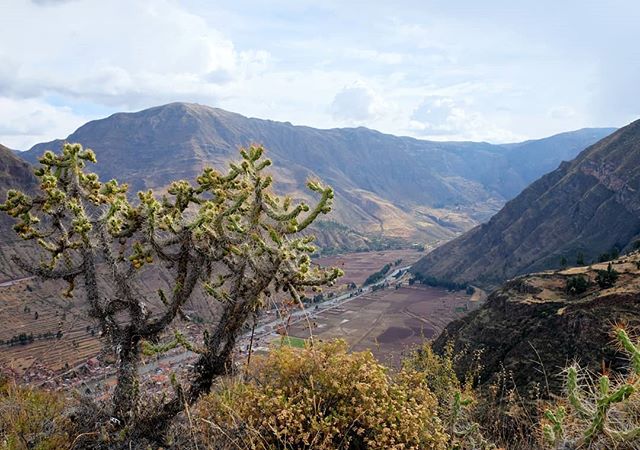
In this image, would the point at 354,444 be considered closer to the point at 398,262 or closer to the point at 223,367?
the point at 223,367

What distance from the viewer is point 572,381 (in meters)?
5.86

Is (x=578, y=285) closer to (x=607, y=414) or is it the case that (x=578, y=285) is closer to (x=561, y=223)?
(x=607, y=414)

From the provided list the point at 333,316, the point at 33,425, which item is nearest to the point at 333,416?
the point at 33,425

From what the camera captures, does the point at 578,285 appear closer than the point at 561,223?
Yes

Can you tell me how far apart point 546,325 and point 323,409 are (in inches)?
1391

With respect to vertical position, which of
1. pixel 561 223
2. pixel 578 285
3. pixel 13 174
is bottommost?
pixel 561 223

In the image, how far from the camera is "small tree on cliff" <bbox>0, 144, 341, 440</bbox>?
729 centimetres

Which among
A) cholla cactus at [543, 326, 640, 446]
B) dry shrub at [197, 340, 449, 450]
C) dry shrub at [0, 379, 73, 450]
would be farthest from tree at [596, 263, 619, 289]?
dry shrub at [0, 379, 73, 450]

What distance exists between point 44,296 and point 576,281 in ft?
359

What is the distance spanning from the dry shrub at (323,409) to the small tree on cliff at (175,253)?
1027mm

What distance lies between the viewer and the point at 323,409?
19.9 feet

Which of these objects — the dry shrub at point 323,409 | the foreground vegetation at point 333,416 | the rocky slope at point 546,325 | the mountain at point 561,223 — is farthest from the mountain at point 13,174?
the dry shrub at point 323,409

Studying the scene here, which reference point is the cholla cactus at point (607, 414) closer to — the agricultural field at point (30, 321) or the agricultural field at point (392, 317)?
the agricultural field at point (392, 317)

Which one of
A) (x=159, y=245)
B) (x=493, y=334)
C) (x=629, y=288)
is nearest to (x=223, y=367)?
(x=159, y=245)
